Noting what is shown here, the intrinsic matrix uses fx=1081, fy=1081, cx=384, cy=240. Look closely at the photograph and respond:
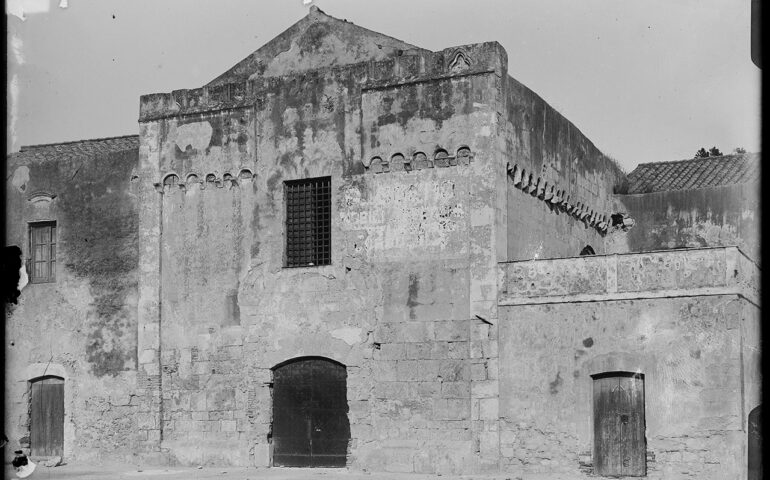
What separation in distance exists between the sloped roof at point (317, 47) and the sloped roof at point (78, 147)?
3974 mm

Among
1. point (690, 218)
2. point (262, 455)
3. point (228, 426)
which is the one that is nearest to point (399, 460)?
point (262, 455)

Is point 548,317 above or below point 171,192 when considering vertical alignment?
below

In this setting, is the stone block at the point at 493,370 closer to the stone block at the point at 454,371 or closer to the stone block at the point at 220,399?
the stone block at the point at 454,371

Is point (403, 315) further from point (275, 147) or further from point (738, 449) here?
point (738, 449)

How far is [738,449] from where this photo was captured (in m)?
16.5

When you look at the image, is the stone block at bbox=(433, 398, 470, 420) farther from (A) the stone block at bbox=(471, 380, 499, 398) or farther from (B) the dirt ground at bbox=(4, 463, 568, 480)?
(B) the dirt ground at bbox=(4, 463, 568, 480)

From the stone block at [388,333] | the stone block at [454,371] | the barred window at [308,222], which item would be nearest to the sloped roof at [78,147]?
the barred window at [308,222]

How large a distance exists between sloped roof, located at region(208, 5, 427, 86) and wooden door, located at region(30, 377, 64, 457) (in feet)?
22.9

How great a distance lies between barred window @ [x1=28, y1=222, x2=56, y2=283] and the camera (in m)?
22.4

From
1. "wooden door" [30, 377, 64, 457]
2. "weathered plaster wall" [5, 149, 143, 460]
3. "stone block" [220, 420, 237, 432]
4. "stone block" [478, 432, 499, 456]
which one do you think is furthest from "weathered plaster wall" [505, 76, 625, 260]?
"wooden door" [30, 377, 64, 457]

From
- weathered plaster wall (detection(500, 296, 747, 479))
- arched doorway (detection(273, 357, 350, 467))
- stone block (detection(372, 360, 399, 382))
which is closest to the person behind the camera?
weathered plaster wall (detection(500, 296, 747, 479))

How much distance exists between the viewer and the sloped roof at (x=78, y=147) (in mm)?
24109

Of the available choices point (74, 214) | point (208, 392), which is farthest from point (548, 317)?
point (74, 214)

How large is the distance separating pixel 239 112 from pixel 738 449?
10.8m
